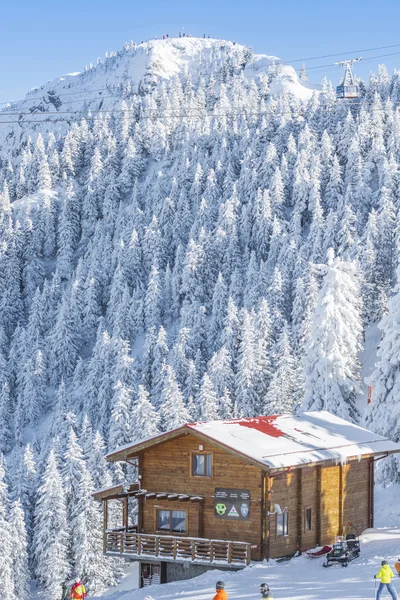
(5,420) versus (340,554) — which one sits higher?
(340,554)

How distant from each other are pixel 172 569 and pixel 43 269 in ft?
471

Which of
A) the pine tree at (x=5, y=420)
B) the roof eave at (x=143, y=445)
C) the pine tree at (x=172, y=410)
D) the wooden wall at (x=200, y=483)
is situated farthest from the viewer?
the pine tree at (x=5, y=420)

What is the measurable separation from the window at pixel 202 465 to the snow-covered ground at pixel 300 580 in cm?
391

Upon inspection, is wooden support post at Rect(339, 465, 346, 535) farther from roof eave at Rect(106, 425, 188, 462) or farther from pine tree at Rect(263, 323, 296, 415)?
pine tree at Rect(263, 323, 296, 415)

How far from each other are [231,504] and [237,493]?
1.76 ft

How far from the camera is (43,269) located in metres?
180

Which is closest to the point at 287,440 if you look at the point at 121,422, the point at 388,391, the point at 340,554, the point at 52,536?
the point at 340,554

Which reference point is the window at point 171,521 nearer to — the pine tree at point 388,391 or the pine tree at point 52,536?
the pine tree at point 388,391

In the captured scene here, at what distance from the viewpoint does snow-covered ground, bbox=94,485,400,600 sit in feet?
101

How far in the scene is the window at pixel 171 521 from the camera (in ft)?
131

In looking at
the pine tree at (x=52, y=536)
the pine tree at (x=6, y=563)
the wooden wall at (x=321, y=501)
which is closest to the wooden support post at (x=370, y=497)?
the wooden wall at (x=321, y=501)

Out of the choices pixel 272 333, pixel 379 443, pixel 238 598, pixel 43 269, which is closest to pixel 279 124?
pixel 43 269

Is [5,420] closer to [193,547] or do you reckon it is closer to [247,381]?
[247,381]

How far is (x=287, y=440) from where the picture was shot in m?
39.8
